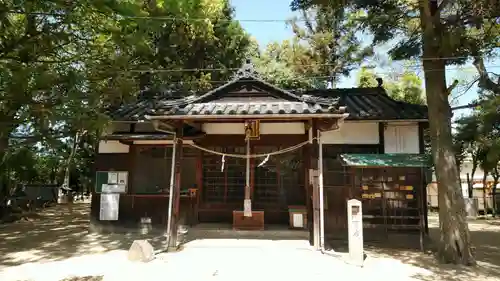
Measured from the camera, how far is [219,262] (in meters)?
7.35

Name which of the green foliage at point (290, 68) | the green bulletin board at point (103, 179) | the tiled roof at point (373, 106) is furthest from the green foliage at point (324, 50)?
the green bulletin board at point (103, 179)

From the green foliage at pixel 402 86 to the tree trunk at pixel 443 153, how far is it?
15568mm

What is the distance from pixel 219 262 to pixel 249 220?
117 inches

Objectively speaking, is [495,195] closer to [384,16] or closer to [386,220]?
[386,220]

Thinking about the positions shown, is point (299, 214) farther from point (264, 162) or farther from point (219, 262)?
point (219, 262)

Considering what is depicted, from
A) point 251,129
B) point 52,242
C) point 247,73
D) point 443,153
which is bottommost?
point 52,242

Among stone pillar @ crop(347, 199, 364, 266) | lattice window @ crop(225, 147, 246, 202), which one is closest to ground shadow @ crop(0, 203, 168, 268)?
lattice window @ crop(225, 147, 246, 202)

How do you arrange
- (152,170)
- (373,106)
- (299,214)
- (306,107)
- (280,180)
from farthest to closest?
(152,170), (280,180), (373,106), (299,214), (306,107)

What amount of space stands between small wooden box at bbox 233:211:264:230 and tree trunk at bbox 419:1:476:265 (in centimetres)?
474

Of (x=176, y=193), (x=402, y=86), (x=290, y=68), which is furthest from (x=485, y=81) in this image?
(x=402, y=86)

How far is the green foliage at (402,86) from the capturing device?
77.0ft

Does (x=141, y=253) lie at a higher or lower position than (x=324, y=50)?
lower

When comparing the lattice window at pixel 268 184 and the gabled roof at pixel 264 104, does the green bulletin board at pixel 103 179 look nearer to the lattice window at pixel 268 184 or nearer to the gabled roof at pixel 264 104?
the gabled roof at pixel 264 104

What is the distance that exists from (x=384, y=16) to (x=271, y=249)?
647 cm
